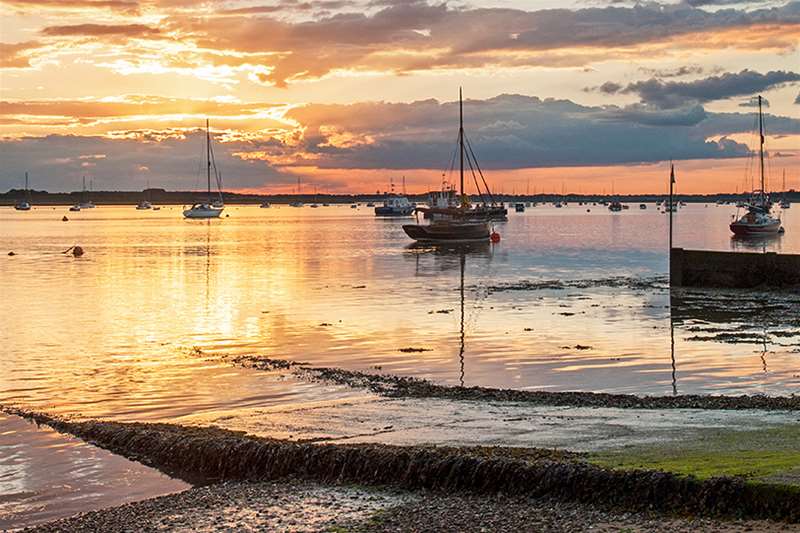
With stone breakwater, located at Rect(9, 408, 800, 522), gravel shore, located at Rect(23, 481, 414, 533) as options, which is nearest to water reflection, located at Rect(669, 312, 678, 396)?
stone breakwater, located at Rect(9, 408, 800, 522)

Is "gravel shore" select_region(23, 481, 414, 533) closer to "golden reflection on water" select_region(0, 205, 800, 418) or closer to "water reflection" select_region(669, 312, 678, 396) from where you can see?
"golden reflection on water" select_region(0, 205, 800, 418)

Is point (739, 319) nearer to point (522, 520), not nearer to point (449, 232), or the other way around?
point (522, 520)

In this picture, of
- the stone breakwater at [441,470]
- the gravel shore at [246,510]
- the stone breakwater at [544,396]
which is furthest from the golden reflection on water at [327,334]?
the gravel shore at [246,510]

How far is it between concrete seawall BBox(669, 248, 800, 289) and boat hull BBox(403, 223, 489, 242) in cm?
6442

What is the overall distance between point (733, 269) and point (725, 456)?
139 feet

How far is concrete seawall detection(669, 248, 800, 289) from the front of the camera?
179 ft

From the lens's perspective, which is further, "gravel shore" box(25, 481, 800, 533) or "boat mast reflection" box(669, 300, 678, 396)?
"boat mast reflection" box(669, 300, 678, 396)

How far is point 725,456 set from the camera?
1634 cm

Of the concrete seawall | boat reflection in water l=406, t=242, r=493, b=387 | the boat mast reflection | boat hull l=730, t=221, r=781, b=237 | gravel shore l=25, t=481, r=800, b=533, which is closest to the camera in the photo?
gravel shore l=25, t=481, r=800, b=533

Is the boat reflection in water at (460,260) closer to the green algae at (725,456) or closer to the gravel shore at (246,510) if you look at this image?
the green algae at (725,456)

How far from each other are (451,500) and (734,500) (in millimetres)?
4144

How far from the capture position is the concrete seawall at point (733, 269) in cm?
5469

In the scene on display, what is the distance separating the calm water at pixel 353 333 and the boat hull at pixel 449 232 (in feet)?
129

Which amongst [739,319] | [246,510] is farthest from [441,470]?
[739,319]
